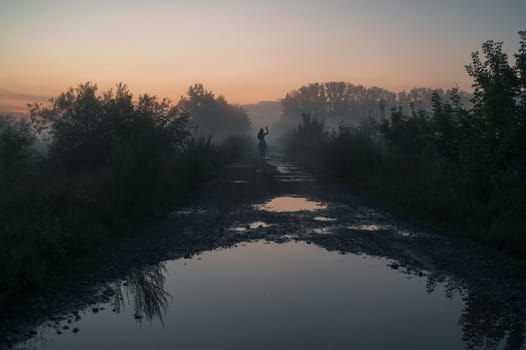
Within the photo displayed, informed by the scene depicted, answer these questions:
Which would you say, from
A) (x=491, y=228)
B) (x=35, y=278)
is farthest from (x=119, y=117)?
(x=491, y=228)

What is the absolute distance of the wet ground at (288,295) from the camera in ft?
14.3

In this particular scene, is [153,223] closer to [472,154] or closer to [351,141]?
[472,154]

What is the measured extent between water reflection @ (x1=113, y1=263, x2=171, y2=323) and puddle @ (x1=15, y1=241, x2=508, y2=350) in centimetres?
1

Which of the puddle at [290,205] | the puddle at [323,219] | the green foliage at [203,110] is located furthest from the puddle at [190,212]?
the green foliage at [203,110]

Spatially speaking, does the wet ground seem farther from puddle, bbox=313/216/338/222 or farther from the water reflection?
puddle, bbox=313/216/338/222

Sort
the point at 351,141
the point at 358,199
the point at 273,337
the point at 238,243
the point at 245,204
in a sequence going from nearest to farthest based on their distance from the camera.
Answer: the point at 273,337
the point at 238,243
the point at 245,204
the point at 358,199
the point at 351,141

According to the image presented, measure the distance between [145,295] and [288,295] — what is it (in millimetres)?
1848

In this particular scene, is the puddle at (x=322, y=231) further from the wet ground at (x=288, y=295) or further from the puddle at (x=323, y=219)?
the puddle at (x=323, y=219)

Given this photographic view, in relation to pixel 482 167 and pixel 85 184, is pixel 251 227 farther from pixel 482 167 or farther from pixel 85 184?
pixel 482 167

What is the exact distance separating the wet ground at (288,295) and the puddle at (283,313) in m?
0.01

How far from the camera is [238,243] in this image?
27.7 feet

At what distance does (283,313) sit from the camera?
4.94 meters

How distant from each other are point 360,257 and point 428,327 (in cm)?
279

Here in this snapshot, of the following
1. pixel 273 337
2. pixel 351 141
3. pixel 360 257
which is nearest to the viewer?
pixel 273 337
